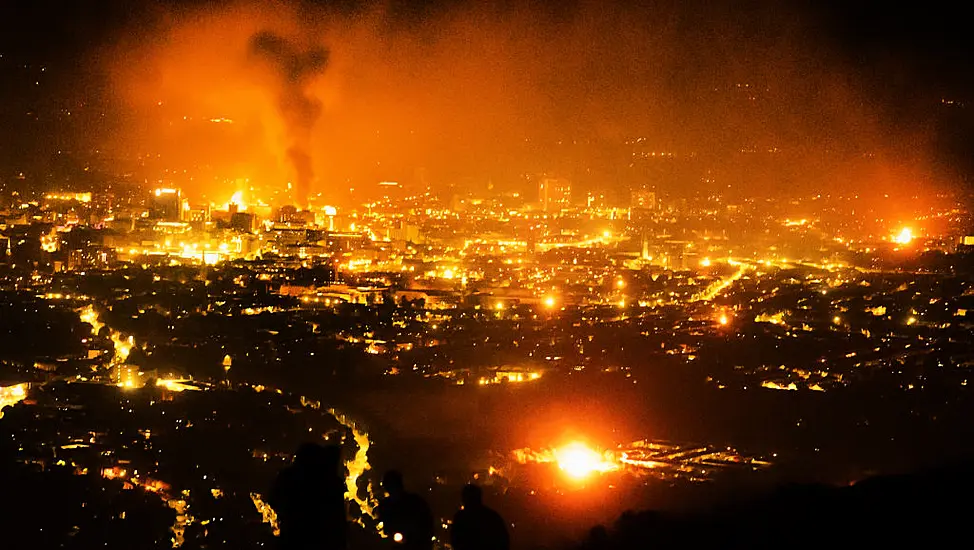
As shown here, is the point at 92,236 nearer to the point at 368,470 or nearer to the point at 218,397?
the point at 218,397

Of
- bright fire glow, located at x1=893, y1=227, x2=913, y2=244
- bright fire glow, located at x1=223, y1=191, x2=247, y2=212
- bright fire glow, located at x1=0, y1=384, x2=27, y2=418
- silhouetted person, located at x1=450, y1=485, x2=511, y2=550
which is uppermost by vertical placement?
bright fire glow, located at x1=223, y1=191, x2=247, y2=212

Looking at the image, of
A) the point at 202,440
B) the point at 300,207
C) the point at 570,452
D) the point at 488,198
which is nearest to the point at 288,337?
the point at 202,440

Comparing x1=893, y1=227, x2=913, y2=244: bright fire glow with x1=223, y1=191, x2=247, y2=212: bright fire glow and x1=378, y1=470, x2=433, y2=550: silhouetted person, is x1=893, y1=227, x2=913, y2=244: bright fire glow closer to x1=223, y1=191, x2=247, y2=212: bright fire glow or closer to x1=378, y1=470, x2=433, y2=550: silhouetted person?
x1=223, y1=191, x2=247, y2=212: bright fire glow

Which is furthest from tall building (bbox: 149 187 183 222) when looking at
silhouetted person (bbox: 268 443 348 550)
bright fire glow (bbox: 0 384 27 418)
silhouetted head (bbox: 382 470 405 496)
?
silhouetted person (bbox: 268 443 348 550)

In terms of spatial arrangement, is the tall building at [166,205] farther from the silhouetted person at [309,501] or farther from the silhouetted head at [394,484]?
the silhouetted person at [309,501]

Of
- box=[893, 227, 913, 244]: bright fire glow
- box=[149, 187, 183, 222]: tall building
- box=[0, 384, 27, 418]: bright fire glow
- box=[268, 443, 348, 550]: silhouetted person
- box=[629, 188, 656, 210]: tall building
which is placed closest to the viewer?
box=[268, 443, 348, 550]: silhouetted person

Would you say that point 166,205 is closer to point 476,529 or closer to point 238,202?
point 238,202

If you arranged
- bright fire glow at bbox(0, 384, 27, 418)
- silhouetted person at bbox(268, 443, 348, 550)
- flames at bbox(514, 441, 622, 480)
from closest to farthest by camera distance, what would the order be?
silhouetted person at bbox(268, 443, 348, 550)
flames at bbox(514, 441, 622, 480)
bright fire glow at bbox(0, 384, 27, 418)

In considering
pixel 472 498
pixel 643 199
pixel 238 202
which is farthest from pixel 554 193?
pixel 472 498
